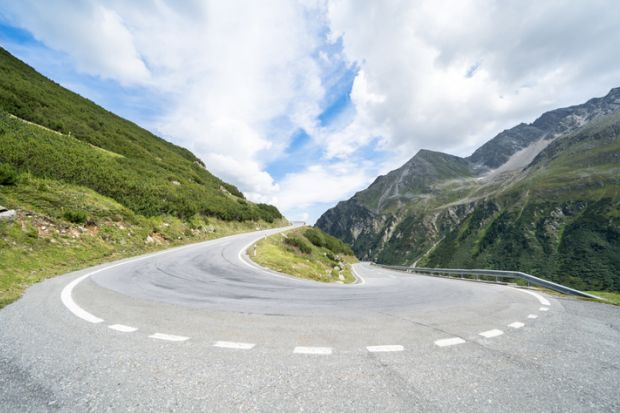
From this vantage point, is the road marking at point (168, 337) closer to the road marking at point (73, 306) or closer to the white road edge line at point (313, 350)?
the road marking at point (73, 306)

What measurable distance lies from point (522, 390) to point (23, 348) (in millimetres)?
6473

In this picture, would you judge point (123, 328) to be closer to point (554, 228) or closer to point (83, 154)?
point (83, 154)

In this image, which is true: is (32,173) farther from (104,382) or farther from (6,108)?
(104,382)

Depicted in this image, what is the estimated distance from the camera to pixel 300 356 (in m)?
3.62

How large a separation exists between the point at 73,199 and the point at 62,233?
4551 millimetres

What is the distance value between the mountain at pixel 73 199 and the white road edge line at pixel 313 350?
7.38 meters

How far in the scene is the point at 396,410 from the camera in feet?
8.23

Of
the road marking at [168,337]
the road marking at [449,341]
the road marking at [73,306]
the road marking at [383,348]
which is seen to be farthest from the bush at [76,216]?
the road marking at [449,341]

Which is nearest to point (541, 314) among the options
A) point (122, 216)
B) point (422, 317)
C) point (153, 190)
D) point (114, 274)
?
point (422, 317)

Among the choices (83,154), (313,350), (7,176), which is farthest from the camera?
(83,154)

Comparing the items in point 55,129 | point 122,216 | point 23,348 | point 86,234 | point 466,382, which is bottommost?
point 23,348

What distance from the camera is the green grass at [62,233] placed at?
10344 mm

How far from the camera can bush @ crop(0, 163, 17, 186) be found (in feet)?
49.7

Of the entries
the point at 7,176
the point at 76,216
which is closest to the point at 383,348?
the point at 76,216
